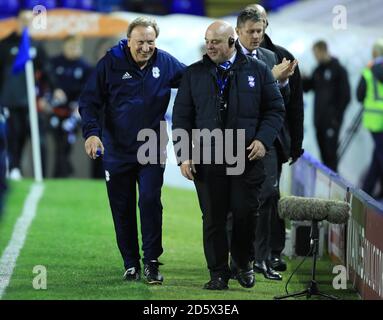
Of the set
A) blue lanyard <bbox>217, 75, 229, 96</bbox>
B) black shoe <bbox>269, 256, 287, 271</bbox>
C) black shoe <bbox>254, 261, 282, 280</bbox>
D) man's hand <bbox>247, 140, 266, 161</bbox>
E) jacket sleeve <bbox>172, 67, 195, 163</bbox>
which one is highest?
blue lanyard <bbox>217, 75, 229, 96</bbox>

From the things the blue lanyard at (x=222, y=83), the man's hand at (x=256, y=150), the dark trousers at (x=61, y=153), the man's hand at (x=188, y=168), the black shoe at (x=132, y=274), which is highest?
the blue lanyard at (x=222, y=83)

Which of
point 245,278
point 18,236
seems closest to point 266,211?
point 245,278

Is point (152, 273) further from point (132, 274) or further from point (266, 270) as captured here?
point (266, 270)

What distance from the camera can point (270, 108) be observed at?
10.3 meters

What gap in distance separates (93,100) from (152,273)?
1.45 metres

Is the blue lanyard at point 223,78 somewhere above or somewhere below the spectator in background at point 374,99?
above

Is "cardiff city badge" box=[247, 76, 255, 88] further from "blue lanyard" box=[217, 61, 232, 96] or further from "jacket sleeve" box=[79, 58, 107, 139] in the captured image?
"jacket sleeve" box=[79, 58, 107, 139]

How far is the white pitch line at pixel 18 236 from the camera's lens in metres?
11.3

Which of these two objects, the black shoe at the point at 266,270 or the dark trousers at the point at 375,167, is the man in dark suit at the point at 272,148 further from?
the dark trousers at the point at 375,167

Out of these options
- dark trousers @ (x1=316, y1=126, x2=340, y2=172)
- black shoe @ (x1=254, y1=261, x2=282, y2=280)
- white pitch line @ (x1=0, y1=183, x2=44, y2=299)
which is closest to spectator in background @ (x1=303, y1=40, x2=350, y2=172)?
dark trousers @ (x1=316, y1=126, x2=340, y2=172)

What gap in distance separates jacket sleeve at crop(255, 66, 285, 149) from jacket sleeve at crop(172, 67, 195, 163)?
1.75 feet

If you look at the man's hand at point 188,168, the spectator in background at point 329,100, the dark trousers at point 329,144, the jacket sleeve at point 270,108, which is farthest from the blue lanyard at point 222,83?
the dark trousers at point 329,144

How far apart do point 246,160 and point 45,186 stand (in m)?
9.30

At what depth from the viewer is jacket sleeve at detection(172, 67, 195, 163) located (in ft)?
33.3
